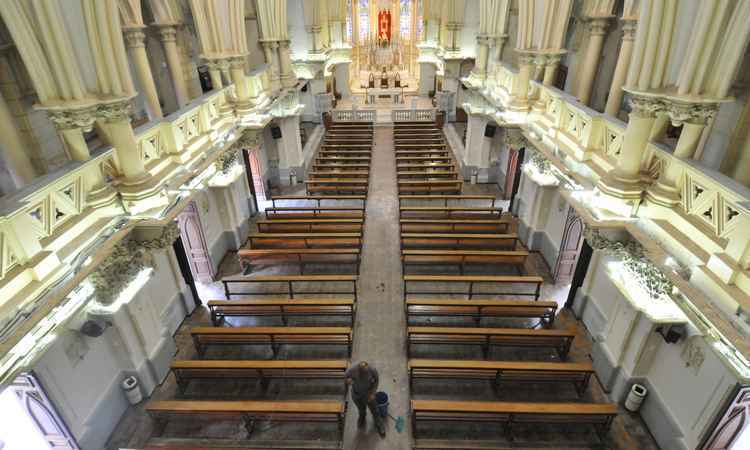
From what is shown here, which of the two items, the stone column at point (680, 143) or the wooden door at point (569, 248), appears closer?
the stone column at point (680, 143)

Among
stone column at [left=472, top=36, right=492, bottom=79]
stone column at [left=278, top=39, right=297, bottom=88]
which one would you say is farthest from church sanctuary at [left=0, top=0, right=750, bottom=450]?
stone column at [left=278, top=39, right=297, bottom=88]

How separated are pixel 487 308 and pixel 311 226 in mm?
6063

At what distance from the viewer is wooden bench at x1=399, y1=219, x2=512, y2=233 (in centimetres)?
1223

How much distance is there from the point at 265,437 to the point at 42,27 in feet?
23.1

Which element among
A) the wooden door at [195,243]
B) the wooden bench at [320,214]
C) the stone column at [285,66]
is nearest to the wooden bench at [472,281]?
the wooden bench at [320,214]

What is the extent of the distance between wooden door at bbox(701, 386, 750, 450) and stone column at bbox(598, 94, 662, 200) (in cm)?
304

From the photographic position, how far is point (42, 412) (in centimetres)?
584

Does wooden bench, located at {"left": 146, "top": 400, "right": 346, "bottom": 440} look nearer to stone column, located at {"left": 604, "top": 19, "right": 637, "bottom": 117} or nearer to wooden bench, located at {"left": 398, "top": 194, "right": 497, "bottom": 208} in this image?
stone column, located at {"left": 604, "top": 19, "right": 637, "bottom": 117}

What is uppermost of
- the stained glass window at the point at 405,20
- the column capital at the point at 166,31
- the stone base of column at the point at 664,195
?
the stained glass window at the point at 405,20

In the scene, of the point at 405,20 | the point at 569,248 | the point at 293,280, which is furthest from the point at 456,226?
the point at 405,20

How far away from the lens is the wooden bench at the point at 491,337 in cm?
812

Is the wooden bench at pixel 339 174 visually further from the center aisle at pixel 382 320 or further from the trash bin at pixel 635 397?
the trash bin at pixel 635 397

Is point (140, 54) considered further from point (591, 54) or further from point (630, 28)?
point (591, 54)

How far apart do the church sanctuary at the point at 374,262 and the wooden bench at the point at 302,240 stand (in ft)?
0.27
